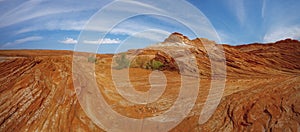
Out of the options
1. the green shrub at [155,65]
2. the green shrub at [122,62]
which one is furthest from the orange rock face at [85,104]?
the green shrub at [122,62]

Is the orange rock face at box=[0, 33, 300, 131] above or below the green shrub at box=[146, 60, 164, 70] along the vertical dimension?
below

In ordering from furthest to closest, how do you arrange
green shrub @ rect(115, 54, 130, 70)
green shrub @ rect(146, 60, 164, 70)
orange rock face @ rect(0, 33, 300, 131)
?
green shrub @ rect(115, 54, 130, 70) < green shrub @ rect(146, 60, 164, 70) < orange rock face @ rect(0, 33, 300, 131)

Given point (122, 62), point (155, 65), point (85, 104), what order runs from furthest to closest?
1. point (122, 62)
2. point (155, 65)
3. point (85, 104)

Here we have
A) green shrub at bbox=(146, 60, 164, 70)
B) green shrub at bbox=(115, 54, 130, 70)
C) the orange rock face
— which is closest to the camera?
the orange rock face

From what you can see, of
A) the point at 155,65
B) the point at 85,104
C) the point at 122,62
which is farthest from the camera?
the point at 122,62

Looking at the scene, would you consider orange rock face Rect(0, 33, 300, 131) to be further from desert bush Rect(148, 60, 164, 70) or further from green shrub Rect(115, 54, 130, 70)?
green shrub Rect(115, 54, 130, 70)

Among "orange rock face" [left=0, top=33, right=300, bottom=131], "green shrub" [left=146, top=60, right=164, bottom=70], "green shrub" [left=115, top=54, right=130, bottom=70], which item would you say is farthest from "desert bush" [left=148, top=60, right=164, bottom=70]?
"orange rock face" [left=0, top=33, right=300, bottom=131]

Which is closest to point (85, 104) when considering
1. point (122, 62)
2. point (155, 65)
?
point (155, 65)

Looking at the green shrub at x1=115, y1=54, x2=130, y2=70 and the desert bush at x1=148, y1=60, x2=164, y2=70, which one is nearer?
the desert bush at x1=148, y1=60, x2=164, y2=70

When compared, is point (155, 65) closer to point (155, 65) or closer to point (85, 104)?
point (155, 65)

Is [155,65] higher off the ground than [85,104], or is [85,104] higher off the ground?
[155,65]

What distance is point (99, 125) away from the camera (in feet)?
24.2

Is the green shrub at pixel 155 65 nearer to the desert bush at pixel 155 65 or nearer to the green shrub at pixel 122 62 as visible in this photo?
the desert bush at pixel 155 65

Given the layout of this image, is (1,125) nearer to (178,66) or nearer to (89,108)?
(89,108)
